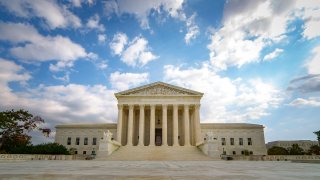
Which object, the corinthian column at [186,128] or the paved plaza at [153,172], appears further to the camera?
the corinthian column at [186,128]

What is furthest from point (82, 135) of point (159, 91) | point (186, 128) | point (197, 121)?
point (197, 121)

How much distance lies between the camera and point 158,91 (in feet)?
166

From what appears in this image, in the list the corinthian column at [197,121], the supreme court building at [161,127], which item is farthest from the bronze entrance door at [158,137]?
the corinthian column at [197,121]

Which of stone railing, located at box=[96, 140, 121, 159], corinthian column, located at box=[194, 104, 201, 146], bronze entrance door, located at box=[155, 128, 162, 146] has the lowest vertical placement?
stone railing, located at box=[96, 140, 121, 159]

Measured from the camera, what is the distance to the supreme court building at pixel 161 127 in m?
48.9

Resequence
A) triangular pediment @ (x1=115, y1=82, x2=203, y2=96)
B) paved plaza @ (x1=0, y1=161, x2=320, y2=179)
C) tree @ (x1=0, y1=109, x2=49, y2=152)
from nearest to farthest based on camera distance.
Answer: paved plaza @ (x1=0, y1=161, x2=320, y2=179) → tree @ (x1=0, y1=109, x2=49, y2=152) → triangular pediment @ (x1=115, y1=82, x2=203, y2=96)

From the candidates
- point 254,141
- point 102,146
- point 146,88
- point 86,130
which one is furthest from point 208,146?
point 86,130

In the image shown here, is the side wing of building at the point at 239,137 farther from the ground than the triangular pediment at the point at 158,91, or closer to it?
closer to it

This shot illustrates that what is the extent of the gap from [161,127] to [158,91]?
9284mm

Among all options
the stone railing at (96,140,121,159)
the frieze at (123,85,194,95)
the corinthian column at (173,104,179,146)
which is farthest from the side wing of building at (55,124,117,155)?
the stone railing at (96,140,121,159)

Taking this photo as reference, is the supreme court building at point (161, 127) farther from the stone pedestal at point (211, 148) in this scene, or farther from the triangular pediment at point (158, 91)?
the stone pedestal at point (211, 148)

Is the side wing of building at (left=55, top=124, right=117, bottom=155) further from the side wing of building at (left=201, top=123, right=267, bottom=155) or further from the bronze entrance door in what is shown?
the side wing of building at (left=201, top=123, right=267, bottom=155)

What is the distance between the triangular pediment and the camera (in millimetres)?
50219

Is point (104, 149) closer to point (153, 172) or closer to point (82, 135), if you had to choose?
point (153, 172)
